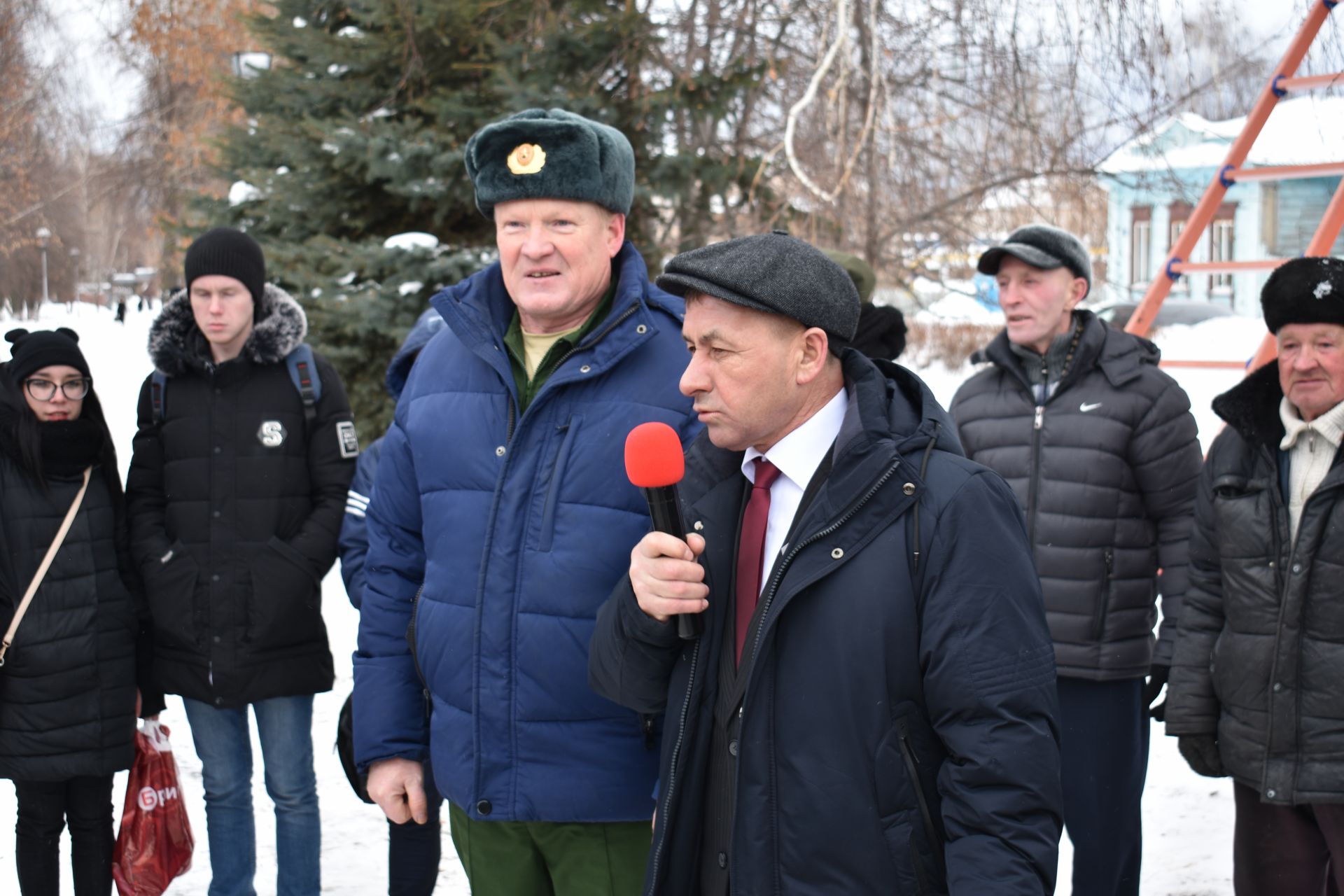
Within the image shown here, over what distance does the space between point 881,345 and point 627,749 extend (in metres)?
1.88

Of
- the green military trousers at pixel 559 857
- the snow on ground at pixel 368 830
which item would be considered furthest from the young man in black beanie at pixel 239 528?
the green military trousers at pixel 559 857

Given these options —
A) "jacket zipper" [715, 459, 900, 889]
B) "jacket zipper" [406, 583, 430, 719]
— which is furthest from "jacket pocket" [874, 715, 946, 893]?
"jacket zipper" [406, 583, 430, 719]

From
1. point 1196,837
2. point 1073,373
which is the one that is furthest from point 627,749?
point 1196,837

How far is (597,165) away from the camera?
2.65m

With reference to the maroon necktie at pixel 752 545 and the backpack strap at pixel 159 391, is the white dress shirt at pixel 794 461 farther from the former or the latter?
the backpack strap at pixel 159 391

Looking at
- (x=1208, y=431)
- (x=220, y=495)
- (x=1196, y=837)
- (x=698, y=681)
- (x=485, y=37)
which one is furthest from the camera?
(x=1208, y=431)

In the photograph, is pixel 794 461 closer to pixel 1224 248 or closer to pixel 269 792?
pixel 269 792

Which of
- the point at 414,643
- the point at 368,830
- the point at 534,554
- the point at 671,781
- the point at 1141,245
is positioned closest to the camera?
the point at 671,781

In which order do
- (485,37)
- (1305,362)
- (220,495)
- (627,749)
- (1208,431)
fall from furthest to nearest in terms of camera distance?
(1208,431), (485,37), (220,495), (1305,362), (627,749)

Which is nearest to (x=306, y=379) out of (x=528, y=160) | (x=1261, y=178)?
(x=528, y=160)

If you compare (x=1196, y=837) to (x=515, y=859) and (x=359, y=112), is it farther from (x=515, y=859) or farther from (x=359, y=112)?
(x=359, y=112)

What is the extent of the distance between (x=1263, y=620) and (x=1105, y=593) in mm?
731

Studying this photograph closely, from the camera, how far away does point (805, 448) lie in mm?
2150

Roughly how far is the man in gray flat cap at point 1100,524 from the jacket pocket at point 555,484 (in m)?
1.78
